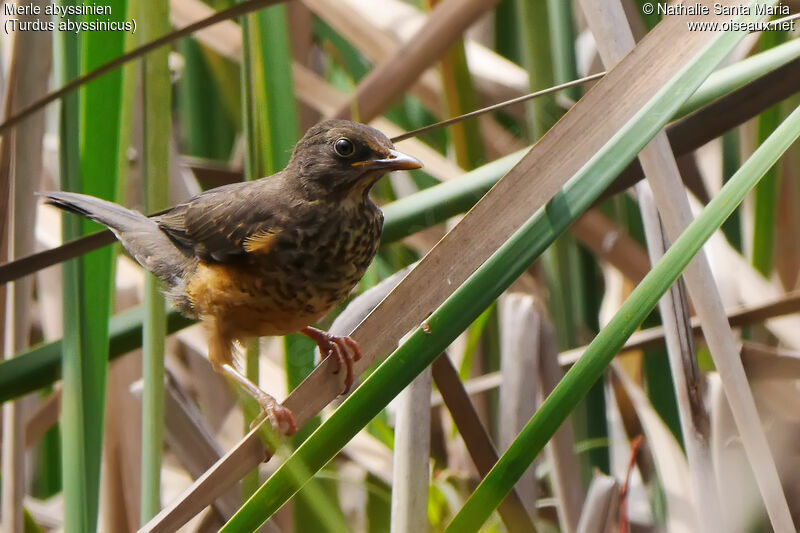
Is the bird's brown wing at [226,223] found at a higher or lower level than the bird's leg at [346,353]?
higher

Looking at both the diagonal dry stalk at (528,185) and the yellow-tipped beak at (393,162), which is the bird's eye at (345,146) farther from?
the diagonal dry stalk at (528,185)

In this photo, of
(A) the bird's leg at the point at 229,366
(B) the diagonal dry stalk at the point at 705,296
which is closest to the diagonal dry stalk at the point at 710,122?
(B) the diagonal dry stalk at the point at 705,296

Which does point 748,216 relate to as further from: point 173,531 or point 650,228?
point 173,531

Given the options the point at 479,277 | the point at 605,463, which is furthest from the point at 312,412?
the point at 605,463

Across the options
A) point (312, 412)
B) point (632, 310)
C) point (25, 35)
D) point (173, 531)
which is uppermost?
point (25, 35)

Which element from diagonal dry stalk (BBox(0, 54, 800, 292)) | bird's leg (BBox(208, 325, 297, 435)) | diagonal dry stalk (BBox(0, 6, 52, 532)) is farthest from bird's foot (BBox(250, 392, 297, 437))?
diagonal dry stalk (BBox(0, 6, 52, 532))

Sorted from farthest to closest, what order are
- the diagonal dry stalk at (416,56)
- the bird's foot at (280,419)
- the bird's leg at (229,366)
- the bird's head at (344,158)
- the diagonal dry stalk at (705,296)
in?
the diagonal dry stalk at (416,56)
the bird's head at (344,158)
the bird's leg at (229,366)
the diagonal dry stalk at (705,296)
the bird's foot at (280,419)

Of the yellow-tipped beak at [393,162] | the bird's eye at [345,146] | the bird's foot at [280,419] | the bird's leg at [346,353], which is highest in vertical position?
the bird's eye at [345,146]
